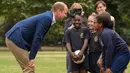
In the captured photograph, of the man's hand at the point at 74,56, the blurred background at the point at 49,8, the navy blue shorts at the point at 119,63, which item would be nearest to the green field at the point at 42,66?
the man's hand at the point at 74,56

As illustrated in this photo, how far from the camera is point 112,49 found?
7.97m

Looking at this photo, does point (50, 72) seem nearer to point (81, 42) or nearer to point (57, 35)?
point (81, 42)

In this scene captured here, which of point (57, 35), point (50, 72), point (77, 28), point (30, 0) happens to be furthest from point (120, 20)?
point (77, 28)

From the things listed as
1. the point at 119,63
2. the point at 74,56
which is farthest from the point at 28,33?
the point at 119,63

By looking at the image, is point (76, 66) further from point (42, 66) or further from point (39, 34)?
point (42, 66)

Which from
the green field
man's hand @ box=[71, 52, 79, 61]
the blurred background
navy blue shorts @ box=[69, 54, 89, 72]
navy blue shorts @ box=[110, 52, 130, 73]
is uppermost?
navy blue shorts @ box=[110, 52, 130, 73]

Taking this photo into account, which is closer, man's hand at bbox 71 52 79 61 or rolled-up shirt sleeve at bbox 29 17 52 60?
rolled-up shirt sleeve at bbox 29 17 52 60

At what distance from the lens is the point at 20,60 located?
30.4ft

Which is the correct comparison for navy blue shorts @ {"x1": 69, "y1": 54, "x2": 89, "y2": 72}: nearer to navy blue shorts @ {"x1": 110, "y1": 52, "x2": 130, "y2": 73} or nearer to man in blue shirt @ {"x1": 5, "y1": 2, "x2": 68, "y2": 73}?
man in blue shirt @ {"x1": 5, "y1": 2, "x2": 68, "y2": 73}

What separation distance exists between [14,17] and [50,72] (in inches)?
1236

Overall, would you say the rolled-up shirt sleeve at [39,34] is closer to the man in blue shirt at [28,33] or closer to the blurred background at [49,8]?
the man in blue shirt at [28,33]

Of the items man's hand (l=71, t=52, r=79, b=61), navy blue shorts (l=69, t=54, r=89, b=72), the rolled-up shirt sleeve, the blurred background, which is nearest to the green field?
navy blue shorts (l=69, t=54, r=89, b=72)

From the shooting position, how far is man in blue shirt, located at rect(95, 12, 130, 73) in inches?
314

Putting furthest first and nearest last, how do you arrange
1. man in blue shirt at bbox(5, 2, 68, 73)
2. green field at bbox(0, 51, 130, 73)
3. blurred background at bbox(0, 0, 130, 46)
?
1. blurred background at bbox(0, 0, 130, 46)
2. green field at bbox(0, 51, 130, 73)
3. man in blue shirt at bbox(5, 2, 68, 73)
